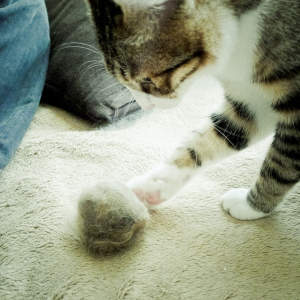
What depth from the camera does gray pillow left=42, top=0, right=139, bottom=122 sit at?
101cm

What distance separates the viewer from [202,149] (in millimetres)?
882

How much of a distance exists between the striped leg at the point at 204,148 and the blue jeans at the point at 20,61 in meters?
0.39

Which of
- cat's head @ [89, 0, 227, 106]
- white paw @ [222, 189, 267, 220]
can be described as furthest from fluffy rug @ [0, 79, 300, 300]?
cat's head @ [89, 0, 227, 106]

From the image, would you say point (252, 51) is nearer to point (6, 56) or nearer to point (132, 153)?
point (132, 153)

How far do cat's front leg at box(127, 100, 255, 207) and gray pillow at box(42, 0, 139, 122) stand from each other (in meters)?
0.25

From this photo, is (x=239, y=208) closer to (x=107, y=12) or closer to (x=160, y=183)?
(x=160, y=183)

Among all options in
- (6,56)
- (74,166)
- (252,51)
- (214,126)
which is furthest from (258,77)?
(6,56)

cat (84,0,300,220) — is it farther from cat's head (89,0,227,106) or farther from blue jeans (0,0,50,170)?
blue jeans (0,0,50,170)

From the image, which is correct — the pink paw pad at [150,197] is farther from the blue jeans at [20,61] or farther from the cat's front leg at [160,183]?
the blue jeans at [20,61]

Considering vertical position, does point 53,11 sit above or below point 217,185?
above

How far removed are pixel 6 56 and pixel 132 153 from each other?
47 cm

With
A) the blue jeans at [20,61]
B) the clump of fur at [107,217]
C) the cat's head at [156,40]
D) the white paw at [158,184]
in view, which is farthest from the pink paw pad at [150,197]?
the blue jeans at [20,61]

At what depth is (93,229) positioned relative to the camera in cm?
62

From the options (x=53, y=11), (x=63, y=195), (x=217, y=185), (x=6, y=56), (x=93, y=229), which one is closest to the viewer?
(x=93, y=229)
